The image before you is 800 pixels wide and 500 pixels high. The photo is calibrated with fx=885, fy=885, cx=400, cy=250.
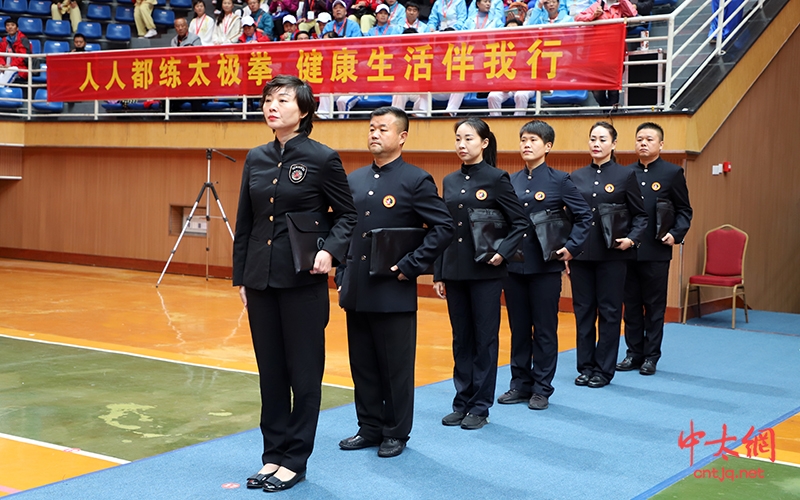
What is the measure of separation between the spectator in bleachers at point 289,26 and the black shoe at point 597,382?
28.0 ft

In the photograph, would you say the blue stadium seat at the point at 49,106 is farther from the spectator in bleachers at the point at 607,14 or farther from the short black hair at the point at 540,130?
the short black hair at the point at 540,130

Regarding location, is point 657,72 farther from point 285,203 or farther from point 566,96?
point 285,203

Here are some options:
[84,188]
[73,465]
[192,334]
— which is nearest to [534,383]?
[73,465]

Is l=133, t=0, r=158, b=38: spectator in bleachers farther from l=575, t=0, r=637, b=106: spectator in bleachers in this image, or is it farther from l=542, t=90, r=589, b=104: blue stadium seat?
l=575, t=0, r=637, b=106: spectator in bleachers

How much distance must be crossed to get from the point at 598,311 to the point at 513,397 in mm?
1131

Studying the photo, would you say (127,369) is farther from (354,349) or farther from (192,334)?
(354,349)

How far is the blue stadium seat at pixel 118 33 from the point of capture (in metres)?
16.5

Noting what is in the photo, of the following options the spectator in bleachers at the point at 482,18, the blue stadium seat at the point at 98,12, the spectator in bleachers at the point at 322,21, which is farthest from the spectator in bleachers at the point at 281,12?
the blue stadium seat at the point at 98,12

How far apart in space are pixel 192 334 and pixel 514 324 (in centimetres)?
345

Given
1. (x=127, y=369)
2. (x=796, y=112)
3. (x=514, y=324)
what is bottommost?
(x=127, y=369)

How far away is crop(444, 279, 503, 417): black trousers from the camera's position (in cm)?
514

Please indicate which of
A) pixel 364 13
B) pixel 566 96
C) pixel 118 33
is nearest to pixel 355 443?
pixel 566 96

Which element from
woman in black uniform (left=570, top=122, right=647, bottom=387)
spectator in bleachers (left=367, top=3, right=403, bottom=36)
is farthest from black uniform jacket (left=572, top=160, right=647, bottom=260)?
spectator in bleachers (left=367, top=3, right=403, bottom=36)

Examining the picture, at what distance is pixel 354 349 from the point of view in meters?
4.69
